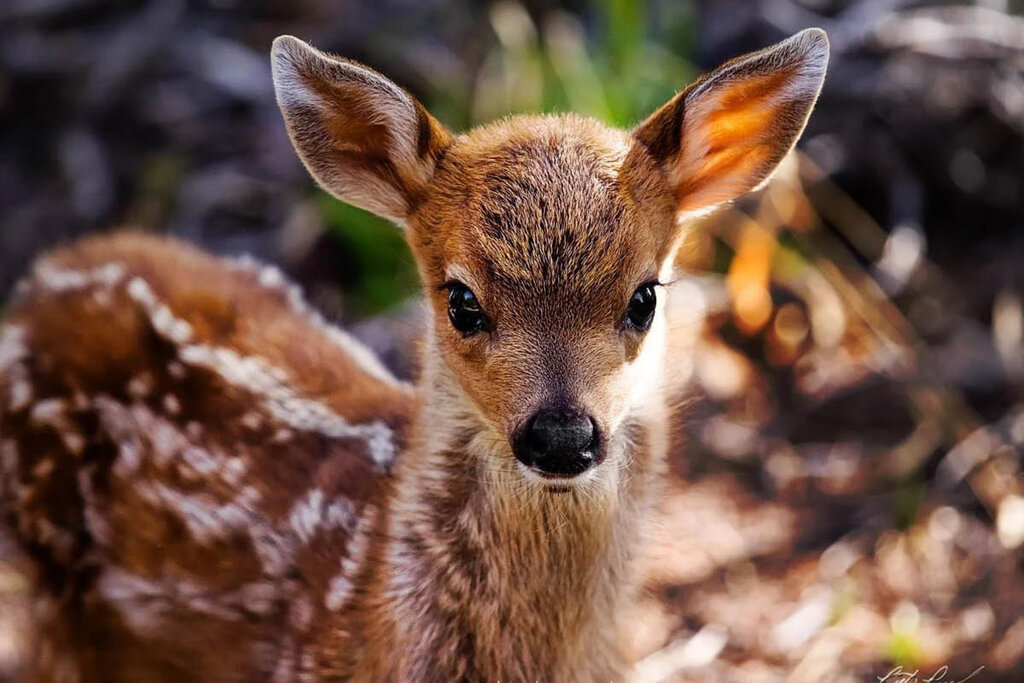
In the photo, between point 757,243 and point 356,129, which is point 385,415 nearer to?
point 356,129

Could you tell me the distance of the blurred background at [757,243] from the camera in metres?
4.05

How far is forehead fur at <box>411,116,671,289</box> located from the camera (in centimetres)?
272

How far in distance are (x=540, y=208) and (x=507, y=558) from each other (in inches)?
31.4

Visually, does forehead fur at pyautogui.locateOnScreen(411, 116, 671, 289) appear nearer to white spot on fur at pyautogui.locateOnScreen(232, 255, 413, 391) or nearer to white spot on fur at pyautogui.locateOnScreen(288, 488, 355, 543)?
white spot on fur at pyautogui.locateOnScreen(288, 488, 355, 543)

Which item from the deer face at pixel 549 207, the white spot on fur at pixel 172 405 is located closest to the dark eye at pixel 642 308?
the deer face at pixel 549 207

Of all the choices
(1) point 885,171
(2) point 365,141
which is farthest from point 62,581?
(1) point 885,171

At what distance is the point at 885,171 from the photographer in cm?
523

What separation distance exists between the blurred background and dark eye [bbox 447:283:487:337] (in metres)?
0.78

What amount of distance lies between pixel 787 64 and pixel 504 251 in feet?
2.76

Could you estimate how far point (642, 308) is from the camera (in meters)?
2.85

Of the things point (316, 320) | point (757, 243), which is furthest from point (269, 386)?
point (757, 243)

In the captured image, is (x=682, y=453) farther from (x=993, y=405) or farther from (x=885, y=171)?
(x=885, y=171)

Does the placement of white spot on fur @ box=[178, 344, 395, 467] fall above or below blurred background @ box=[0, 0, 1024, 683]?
above

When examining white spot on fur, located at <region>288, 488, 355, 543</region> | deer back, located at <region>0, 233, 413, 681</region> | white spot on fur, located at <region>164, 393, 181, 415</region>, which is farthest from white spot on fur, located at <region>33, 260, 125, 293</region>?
white spot on fur, located at <region>288, 488, 355, 543</region>
